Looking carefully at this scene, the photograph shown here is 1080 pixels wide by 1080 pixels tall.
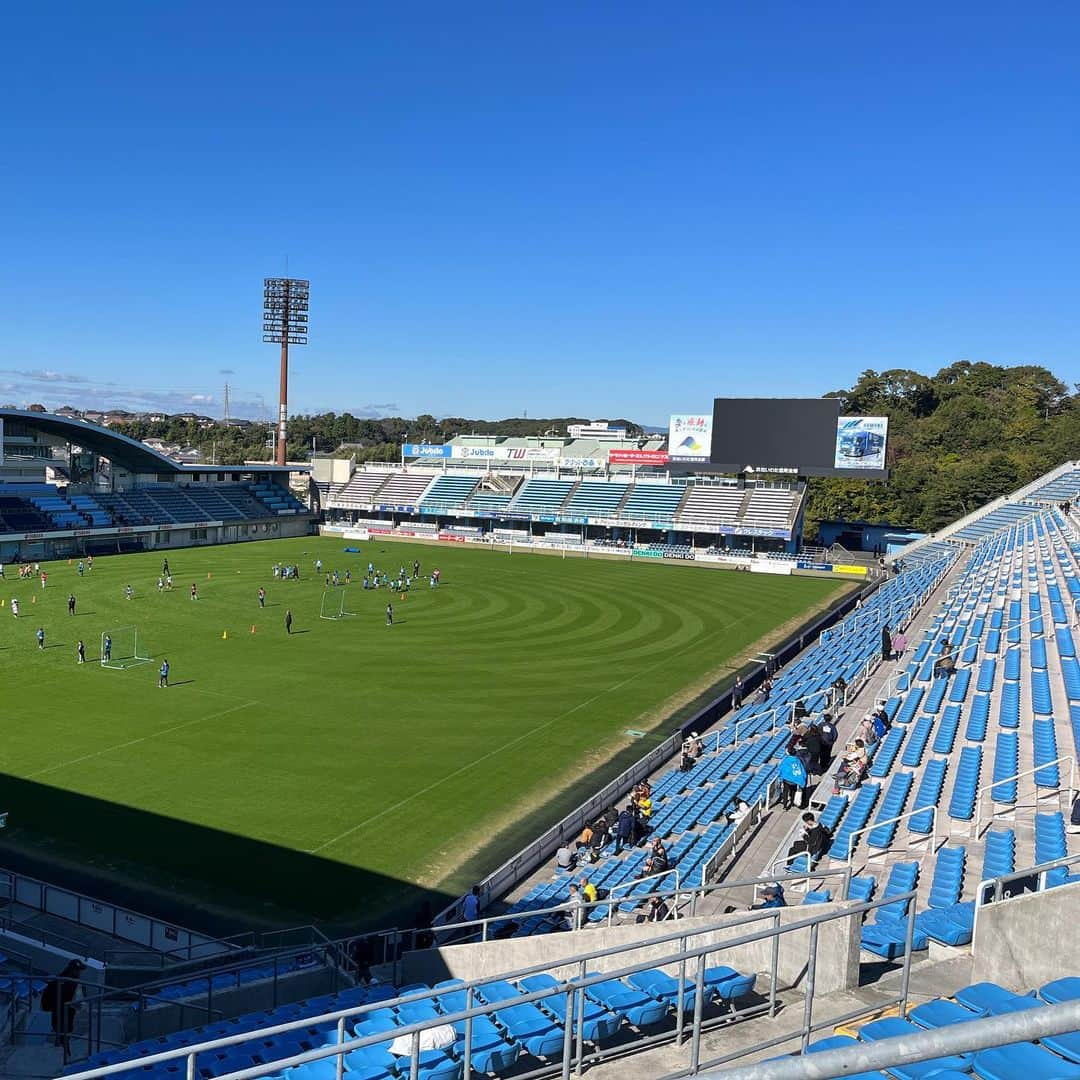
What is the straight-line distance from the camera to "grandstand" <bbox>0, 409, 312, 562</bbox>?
62.8m

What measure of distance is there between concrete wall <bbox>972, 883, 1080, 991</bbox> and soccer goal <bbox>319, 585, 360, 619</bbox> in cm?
3846

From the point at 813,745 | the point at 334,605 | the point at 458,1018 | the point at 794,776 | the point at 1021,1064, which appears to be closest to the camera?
the point at 458,1018

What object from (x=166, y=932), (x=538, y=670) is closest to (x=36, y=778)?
(x=166, y=932)

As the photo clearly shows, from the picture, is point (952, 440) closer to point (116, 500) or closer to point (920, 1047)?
point (116, 500)

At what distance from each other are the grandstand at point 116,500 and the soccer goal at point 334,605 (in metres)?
24.2

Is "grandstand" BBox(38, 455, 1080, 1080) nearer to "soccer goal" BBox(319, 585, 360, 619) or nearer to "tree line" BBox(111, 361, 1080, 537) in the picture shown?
"soccer goal" BBox(319, 585, 360, 619)

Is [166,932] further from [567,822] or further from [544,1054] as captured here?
[544,1054]

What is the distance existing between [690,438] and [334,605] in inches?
1452

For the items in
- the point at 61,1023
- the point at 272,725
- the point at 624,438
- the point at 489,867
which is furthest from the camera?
the point at 624,438

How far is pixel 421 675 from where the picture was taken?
33438mm

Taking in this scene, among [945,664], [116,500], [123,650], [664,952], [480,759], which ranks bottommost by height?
[480,759]

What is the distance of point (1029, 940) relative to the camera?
24.2 ft

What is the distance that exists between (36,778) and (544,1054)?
18.9 metres

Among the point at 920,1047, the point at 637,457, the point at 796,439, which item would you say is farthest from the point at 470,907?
the point at 637,457
